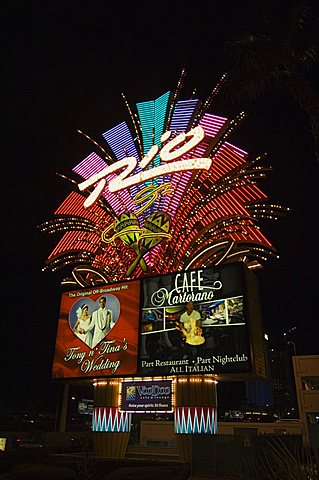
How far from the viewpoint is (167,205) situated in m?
22.3

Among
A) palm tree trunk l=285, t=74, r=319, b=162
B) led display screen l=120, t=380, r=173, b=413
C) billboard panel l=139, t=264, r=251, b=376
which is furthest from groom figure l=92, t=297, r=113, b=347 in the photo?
palm tree trunk l=285, t=74, r=319, b=162

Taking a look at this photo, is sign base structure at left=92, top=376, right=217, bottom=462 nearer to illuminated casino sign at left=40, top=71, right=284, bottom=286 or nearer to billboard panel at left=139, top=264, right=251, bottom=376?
billboard panel at left=139, top=264, right=251, bottom=376

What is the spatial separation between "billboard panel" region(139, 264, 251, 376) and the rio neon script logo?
19.9 ft

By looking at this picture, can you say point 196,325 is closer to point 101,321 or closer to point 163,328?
point 163,328

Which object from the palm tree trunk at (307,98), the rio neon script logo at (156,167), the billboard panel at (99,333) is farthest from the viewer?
the rio neon script logo at (156,167)

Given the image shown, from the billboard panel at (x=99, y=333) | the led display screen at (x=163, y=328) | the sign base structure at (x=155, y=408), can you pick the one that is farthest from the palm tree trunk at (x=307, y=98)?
the billboard panel at (x=99, y=333)

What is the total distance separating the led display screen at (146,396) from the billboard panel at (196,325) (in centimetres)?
88

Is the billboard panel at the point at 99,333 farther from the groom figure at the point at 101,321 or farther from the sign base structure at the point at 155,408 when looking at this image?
the sign base structure at the point at 155,408

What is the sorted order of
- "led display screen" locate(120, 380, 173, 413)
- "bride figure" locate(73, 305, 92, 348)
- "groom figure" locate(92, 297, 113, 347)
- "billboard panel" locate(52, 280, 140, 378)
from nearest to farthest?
"led display screen" locate(120, 380, 173, 413) < "billboard panel" locate(52, 280, 140, 378) < "groom figure" locate(92, 297, 113, 347) < "bride figure" locate(73, 305, 92, 348)

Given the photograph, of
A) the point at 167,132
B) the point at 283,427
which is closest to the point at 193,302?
A: the point at 167,132

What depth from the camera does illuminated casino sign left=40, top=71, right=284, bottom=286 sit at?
21312 mm

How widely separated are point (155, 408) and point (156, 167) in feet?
42.0

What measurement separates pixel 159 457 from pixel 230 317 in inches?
285

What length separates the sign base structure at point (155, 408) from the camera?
16.9 m
